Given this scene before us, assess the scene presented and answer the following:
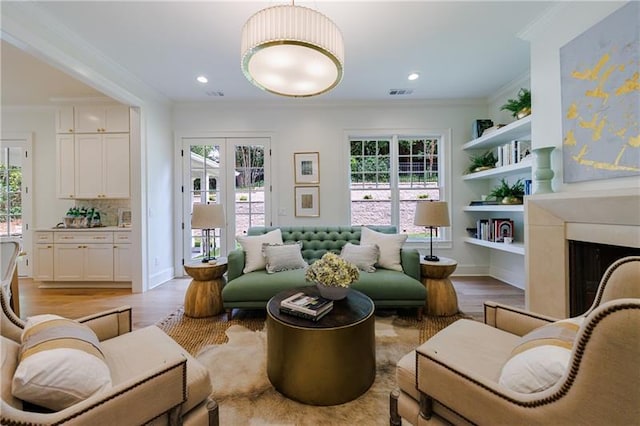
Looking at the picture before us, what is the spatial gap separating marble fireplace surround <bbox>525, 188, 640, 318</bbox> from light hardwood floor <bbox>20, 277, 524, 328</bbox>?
67 centimetres

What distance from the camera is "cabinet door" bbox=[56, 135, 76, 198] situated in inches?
159

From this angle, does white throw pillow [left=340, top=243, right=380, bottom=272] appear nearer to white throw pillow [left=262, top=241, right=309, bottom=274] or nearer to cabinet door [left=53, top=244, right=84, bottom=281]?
white throw pillow [left=262, top=241, right=309, bottom=274]

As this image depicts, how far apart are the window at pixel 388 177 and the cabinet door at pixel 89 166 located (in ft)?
12.9

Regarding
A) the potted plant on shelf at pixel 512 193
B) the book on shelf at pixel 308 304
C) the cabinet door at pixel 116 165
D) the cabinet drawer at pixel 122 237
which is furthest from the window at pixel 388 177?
the cabinet door at pixel 116 165

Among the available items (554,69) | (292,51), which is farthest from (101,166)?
(554,69)

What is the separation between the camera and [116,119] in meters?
4.03

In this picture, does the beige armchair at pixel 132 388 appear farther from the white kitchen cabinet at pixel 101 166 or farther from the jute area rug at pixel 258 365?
the white kitchen cabinet at pixel 101 166

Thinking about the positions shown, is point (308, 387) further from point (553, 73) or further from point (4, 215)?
point (4, 215)

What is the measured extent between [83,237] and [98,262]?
1.41 ft

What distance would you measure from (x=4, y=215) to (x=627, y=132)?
26.3 ft

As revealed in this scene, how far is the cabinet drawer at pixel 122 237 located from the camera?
385 centimetres

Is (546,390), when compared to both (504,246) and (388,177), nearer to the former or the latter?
(504,246)

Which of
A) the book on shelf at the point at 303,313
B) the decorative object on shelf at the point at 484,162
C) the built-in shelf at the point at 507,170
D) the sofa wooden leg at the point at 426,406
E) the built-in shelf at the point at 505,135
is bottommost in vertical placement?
the sofa wooden leg at the point at 426,406

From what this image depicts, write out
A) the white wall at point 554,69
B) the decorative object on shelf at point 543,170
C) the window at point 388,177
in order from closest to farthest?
the white wall at point 554,69, the decorative object on shelf at point 543,170, the window at point 388,177
